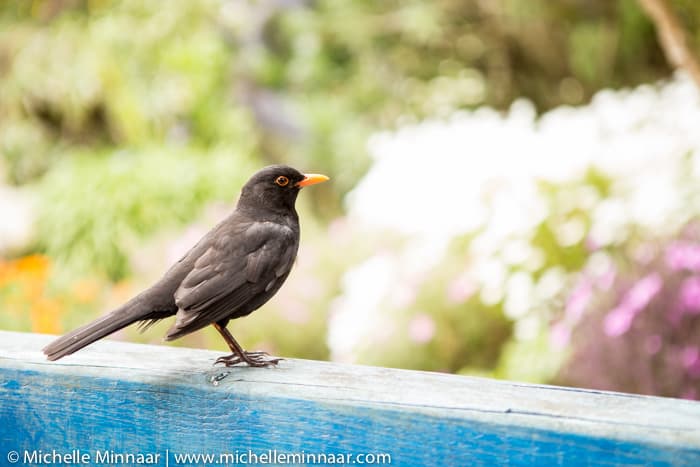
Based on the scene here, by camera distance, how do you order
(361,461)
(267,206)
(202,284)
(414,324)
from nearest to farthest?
(361,461) < (202,284) < (267,206) < (414,324)

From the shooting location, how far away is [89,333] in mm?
1564

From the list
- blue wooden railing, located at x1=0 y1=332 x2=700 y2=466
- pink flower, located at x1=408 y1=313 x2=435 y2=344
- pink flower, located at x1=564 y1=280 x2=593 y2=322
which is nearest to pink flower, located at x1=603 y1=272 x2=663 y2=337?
pink flower, located at x1=564 y1=280 x2=593 y2=322

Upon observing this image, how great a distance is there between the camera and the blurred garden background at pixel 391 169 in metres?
3.95

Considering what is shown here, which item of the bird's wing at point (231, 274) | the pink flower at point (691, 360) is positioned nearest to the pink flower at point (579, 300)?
the pink flower at point (691, 360)

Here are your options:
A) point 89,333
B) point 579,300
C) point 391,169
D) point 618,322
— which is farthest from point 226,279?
point 391,169

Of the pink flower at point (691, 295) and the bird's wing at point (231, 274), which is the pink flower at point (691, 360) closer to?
the pink flower at point (691, 295)

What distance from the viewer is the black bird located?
5.67 feet

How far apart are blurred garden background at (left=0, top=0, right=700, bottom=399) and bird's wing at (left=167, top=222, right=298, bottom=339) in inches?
68.6

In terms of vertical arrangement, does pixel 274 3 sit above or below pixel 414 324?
above

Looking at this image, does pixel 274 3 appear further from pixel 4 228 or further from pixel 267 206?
pixel 267 206

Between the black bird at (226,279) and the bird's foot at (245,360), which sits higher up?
the black bird at (226,279)

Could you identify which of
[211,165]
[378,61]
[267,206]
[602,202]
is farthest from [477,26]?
[267,206]

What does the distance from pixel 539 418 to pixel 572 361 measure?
2.25 m

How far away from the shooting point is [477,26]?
901 centimetres
